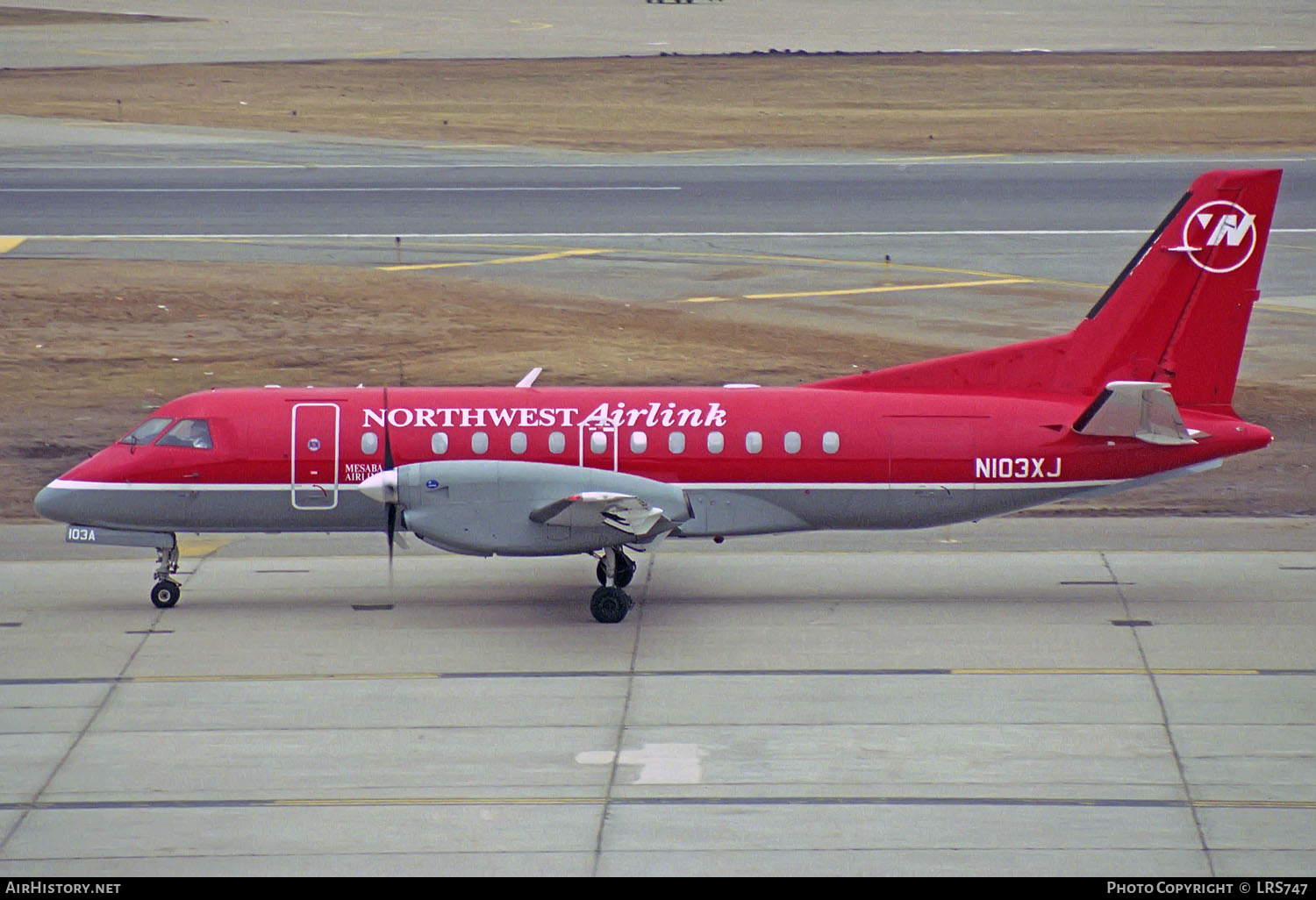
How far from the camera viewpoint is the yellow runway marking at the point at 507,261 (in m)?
46.7

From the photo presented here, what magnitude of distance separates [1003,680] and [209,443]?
35.8ft

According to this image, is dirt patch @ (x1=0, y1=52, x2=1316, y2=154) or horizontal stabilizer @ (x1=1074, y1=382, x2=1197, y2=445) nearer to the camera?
horizontal stabilizer @ (x1=1074, y1=382, x2=1197, y2=445)

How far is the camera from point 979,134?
70.1 metres

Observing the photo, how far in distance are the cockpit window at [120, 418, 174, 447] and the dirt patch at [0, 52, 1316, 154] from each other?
47461mm

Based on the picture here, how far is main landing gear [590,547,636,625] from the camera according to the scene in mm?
21094

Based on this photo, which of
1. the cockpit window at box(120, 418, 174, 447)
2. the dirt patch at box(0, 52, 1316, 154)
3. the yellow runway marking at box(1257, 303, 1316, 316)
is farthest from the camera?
the dirt patch at box(0, 52, 1316, 154)

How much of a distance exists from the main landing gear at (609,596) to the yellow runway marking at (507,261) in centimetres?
2626

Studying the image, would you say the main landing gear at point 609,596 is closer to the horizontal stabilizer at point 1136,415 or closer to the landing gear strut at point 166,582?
the landing gear strut at point 166,582

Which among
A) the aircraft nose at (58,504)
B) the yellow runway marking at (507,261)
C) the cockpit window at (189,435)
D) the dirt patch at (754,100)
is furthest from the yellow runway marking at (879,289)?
the dirt patch at (754,100)

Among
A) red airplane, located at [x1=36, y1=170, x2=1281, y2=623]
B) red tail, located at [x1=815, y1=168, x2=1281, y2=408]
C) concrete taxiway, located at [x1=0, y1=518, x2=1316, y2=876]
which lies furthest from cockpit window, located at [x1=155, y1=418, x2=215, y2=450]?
red tail, located at [x1=815, y1=168, x2=1281, y2=408]

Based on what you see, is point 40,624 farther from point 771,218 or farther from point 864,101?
point 864,101

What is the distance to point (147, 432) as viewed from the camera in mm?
22172

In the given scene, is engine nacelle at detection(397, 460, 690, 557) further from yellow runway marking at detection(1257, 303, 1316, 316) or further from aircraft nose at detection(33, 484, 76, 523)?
yellow runway marking at detection(1257, 303, 1316, 316)

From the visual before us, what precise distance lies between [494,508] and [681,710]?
3.83m
